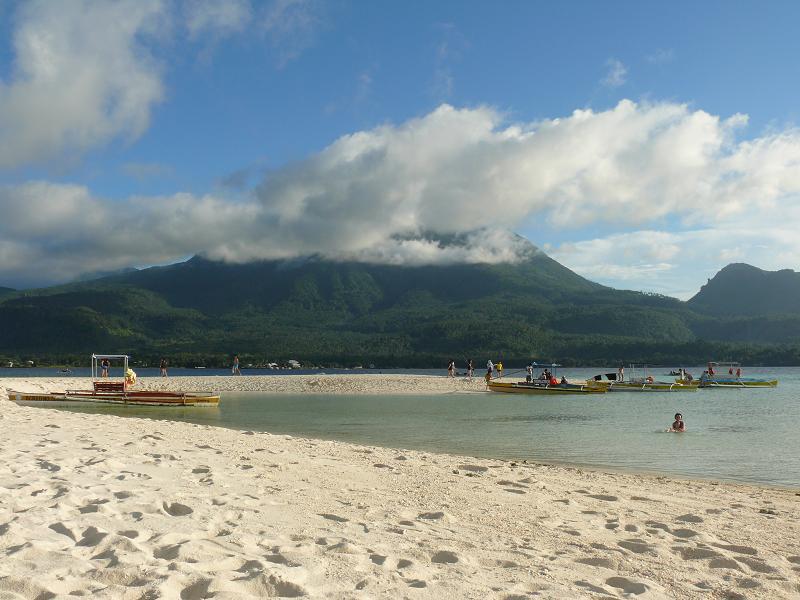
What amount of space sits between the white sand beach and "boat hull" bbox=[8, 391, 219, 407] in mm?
20630

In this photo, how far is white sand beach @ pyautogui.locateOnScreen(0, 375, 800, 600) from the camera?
490cm

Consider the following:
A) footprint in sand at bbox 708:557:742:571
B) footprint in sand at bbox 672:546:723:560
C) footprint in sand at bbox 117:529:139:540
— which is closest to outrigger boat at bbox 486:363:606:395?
footprint in sand at bbox 672:546:723:560

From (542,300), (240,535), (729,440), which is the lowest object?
(729,440)

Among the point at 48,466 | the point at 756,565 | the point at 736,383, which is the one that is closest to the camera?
the point at 756,565

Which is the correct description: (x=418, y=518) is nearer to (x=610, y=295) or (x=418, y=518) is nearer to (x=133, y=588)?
(x=133, y=588)

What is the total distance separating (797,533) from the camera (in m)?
8.04

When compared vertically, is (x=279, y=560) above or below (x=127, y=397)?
above

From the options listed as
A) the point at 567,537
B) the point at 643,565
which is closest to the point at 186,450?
the point at 567,537

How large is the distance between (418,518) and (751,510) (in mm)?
5465

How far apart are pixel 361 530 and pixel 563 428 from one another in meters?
18.5

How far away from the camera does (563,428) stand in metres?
23.9

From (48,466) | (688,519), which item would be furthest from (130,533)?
(688,519)

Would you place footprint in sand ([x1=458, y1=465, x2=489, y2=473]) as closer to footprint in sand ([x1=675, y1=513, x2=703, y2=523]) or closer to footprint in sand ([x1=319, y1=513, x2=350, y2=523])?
footprint in sand ([x1=675, y1=513, x2=703, y2=523])

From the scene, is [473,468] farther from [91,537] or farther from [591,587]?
[91,537]
